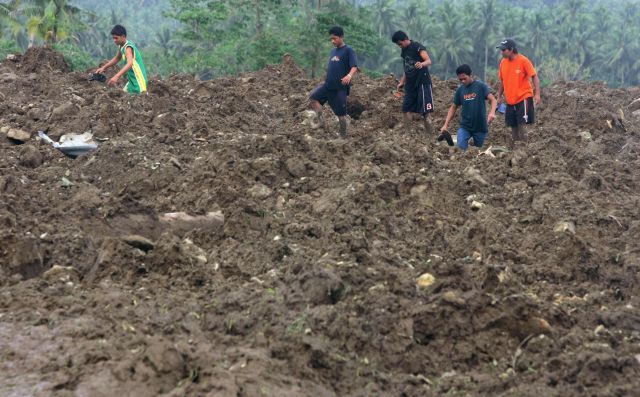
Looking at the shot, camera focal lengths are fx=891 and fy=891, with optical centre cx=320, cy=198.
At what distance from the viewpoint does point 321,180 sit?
7.95 m

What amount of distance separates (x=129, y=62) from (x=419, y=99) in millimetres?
3355

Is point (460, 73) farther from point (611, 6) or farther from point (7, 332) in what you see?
point (611, 6)

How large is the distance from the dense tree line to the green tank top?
19.1 meters

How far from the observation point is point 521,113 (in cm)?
998

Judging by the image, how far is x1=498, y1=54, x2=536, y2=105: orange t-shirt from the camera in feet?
32.1

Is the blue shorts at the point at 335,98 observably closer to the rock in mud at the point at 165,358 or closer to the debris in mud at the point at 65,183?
the debris in mud at the point at 65,183

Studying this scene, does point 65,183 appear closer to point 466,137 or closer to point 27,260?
point 27,260

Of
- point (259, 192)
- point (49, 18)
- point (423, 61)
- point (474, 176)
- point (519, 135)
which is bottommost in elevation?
point (49, 18)

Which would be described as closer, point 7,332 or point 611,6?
point 7,332

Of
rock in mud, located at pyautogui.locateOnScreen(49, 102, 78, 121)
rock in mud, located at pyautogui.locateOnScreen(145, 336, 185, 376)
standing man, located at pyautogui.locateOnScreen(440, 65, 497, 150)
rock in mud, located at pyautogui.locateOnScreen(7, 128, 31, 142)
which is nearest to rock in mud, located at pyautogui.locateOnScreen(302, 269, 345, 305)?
rock in mud, located at pyautogui.locateOnScreen(145, 336, 185, 376)

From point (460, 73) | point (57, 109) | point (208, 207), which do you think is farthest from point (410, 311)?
point (57, 109)

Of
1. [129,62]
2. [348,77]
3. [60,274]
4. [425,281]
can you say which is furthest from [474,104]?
[60,274]

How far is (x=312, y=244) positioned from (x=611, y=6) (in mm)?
105377

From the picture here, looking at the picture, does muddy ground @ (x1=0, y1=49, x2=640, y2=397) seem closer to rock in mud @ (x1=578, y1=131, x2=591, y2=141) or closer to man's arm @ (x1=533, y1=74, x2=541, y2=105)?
man's arm @ (x1=533, y1=74, x2=541, y2=105)
